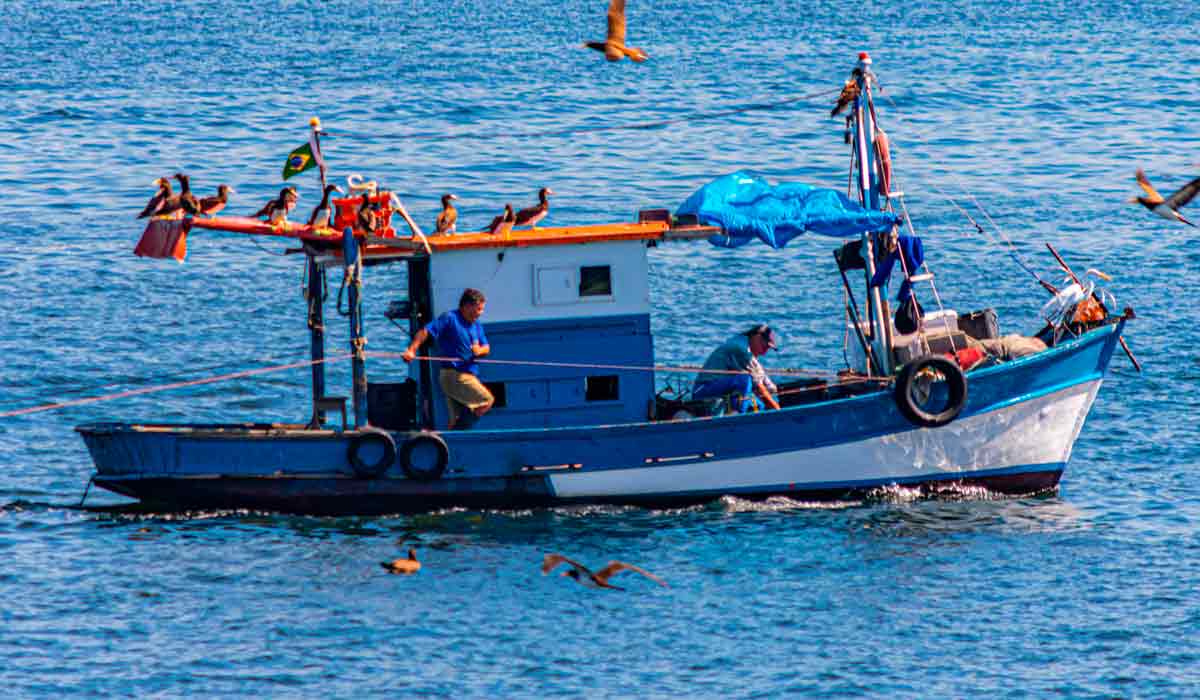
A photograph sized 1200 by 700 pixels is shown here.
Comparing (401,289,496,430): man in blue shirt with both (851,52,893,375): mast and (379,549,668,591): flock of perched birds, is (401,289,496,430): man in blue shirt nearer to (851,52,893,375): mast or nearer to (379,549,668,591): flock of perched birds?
(379,549,668,591): flock of perched birds

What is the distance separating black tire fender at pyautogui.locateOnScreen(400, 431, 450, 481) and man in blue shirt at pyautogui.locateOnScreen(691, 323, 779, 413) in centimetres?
373

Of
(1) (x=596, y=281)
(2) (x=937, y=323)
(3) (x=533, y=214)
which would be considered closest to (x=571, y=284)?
(1) (x=596, y=281)

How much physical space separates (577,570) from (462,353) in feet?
10.9

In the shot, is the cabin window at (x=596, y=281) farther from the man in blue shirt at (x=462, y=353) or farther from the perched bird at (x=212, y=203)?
the perched bird at (x=212, y=203)

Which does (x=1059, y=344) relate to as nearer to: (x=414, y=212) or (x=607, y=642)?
(x=607, y=642)

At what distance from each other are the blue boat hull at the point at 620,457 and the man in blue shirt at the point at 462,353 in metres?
0.42

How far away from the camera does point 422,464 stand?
973 inches

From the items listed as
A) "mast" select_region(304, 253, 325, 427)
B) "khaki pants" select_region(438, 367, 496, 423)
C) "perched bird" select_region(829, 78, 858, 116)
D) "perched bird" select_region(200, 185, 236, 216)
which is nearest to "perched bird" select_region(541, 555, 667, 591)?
"khaki pants" select_region(438, 367, 496, 423)

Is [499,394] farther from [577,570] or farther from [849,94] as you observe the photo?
[849,94]

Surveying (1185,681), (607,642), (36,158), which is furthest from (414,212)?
(1185,681)

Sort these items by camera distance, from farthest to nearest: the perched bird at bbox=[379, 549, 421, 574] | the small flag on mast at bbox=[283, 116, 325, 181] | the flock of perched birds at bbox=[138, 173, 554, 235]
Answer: the small flag on mast at bbox=[283, 116, 325, 181]
the flock of perched birds at bbox=[138, 173, 554, 235]
the perched bird at bbox=[379, 549, 421, 574]

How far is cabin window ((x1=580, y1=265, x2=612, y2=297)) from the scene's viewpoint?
2497 cm

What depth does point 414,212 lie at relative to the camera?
140 feet

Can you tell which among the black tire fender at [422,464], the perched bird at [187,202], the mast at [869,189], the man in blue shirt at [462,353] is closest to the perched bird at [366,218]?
the man in blue shirt at [462,353]
